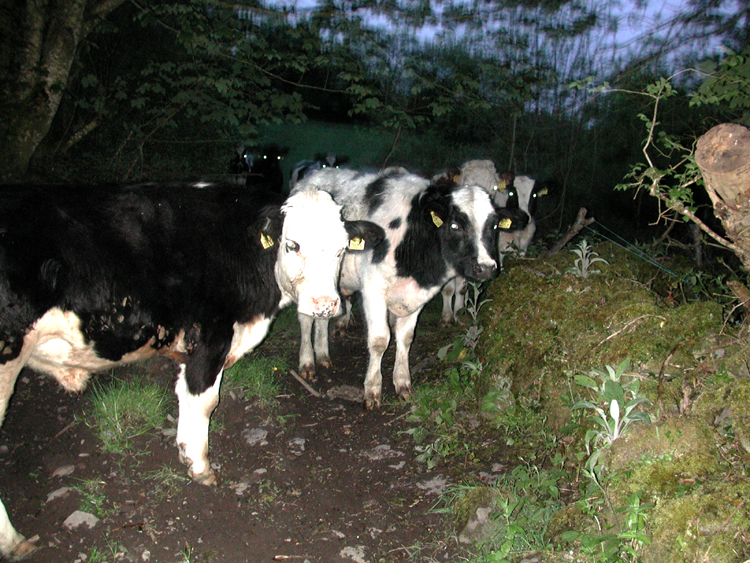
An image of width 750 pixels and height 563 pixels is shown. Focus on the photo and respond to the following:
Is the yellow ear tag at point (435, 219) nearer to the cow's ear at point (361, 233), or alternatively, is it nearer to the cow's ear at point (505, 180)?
the cow's ear at point (361, 233)

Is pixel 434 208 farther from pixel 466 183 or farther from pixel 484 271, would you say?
pixel 466 183

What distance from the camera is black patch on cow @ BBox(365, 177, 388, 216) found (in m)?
5.73

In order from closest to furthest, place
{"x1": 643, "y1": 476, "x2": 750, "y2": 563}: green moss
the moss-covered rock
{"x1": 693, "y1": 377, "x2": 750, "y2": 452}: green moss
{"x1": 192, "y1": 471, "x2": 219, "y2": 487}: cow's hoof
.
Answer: {"x1": 643, "y1": 476, "x2": 750, "y2": 563}: green moss → the moss-covered rock → {"x1": 693, "y1": 377, "x2": 750, "y2": 452}: green moss → {"x1": 192, "y1": 471, "x2": 219, "y2": 487}: cow's hoof

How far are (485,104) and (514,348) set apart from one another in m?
4.49

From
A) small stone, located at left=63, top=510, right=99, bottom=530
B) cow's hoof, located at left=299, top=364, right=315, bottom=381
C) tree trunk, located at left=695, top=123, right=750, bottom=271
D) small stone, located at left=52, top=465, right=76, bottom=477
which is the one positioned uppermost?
tree trunk, located at left=695, top=123, right=750, bottom=271

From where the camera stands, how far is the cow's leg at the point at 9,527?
Answer: 3037 millimetres

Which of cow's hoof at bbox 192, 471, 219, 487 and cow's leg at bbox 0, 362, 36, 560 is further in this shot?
cow's hoof at bbox 192, 471, 219, 487

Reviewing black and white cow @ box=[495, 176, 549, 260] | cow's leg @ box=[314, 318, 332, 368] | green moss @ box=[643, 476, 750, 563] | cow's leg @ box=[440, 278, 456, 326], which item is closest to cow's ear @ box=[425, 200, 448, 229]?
cow's leg @ box=[314, 318, 332, 368]

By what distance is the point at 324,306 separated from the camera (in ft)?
12.5

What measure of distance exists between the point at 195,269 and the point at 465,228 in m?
2.67

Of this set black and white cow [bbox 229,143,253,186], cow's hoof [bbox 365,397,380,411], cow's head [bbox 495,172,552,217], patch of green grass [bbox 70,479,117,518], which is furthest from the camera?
black and white cow [bbox 229,143,253,186]

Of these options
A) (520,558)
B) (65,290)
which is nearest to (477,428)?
(520,558)

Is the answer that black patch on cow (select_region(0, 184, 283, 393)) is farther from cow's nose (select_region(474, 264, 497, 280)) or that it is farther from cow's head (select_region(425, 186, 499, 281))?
cow's nose (select_region(474, 264, 497, 280))

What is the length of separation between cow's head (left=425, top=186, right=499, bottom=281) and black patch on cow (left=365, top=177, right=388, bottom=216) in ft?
2.21
